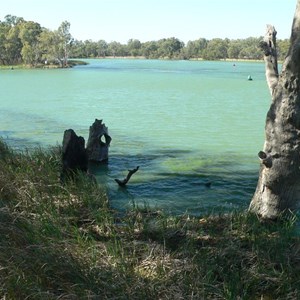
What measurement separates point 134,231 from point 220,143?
1040 cm

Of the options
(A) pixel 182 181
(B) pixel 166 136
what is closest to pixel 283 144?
(A) pixel 182 181

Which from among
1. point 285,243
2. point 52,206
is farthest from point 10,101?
point 285,243

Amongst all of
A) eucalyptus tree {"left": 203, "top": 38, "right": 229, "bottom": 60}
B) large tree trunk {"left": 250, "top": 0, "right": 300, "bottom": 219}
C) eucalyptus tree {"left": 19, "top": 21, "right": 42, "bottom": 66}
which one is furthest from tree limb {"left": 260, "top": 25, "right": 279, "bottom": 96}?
eucalyptus tree {"left": 203, "top": 38, "right": 229, "bottom": 60}

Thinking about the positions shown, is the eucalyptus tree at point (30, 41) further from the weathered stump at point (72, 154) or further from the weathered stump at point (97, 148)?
the weathered stump at point (72, 154)

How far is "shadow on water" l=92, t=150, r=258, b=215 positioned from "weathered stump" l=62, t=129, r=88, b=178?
0.73 m

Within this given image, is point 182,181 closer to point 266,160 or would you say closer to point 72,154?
point 72,154

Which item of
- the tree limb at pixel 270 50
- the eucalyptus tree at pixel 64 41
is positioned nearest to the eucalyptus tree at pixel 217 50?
the eucalyptus tree at pixel 64 41

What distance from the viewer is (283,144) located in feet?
20.6

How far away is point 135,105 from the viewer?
91.7 feet

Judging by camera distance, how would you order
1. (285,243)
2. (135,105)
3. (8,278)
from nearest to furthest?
(8,278), (285,243), (135,105)

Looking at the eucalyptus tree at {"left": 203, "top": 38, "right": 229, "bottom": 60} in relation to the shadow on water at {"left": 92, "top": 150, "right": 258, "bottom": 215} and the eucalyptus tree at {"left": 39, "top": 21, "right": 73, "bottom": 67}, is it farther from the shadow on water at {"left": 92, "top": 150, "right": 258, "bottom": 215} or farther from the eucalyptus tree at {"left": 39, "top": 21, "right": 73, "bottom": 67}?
the shadow on water at {"left": 92, "top": 150, "right": 258, "bottom": 215}

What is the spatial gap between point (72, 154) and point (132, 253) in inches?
167

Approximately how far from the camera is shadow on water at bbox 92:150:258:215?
8500mm

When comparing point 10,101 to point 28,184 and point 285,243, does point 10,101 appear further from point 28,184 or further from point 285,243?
point 285,243
